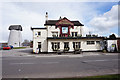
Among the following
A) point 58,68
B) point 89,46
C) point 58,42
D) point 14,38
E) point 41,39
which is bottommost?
point 58,68

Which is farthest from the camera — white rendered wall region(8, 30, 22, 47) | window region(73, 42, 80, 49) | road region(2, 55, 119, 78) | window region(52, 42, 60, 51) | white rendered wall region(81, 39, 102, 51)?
white rendered wall region(8, 30, 22, 47)

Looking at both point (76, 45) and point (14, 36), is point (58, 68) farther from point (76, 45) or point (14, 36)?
point (14, 36)

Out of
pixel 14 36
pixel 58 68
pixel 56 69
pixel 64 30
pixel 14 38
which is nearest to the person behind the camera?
pixel 56 69

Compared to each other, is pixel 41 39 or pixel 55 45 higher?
pixel 41 39

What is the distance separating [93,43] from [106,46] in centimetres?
372

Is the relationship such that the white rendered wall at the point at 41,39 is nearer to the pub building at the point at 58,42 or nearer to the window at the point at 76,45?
the pub building at the point at 58,42

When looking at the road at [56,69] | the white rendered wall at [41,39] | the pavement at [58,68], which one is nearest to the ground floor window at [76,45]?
the white rendered wall at [41,39]

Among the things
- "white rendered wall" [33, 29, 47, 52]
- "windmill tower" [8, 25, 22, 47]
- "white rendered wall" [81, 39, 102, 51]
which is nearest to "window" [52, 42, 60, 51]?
"white rendered wall" [33, 29, 47, 52]

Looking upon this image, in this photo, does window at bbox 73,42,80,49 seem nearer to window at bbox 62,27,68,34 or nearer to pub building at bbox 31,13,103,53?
pub building at bbox 31,13,103,53

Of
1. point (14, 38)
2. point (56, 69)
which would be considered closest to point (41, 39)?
point (56, 69)

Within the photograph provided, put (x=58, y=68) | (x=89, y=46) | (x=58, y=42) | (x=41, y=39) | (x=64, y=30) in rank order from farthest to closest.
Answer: (x=64, y=30)
(x=89, y=46)
(x=41, y=39)
(x=58, y=42)
(x=58, y=68)

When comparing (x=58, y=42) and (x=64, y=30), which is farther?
(x=64, y=30)

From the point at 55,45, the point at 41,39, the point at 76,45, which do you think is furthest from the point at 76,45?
the point at 41,39

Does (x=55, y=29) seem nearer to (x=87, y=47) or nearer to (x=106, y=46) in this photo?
(x=87, y=47)
